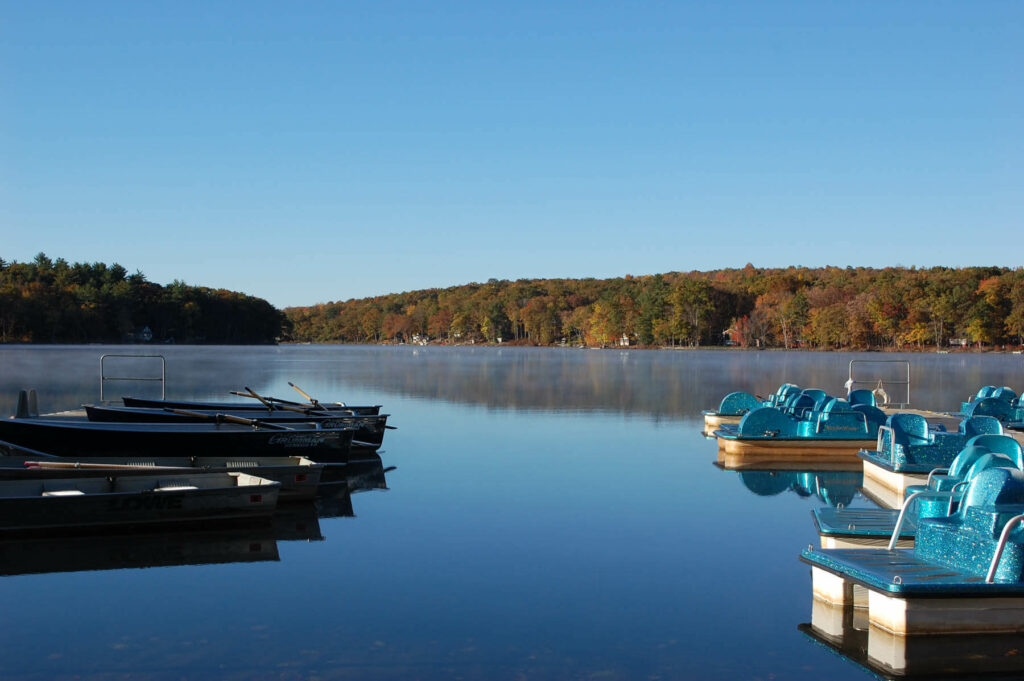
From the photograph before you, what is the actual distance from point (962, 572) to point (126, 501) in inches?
334

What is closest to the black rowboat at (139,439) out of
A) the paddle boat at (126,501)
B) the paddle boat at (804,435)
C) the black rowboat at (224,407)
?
the paddle boat at (126,501)

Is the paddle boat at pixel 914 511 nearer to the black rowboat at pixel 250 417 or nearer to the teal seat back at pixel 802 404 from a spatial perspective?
the black rowboat at pixel 250 417

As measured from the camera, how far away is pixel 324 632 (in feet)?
24.6

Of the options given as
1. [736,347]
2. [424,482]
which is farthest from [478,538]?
[736,347]

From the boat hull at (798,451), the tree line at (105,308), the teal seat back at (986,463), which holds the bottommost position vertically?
the boat hull at (798,451)

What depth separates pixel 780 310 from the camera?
436ft

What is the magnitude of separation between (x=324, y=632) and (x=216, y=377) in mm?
42822

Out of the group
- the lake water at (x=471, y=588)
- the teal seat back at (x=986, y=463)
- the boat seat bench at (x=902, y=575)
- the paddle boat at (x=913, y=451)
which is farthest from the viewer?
the paddle boat at (x=913, y=451)

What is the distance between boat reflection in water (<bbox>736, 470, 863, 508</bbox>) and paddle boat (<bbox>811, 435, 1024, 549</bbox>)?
4527mm

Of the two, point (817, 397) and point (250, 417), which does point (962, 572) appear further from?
point (817, 397)

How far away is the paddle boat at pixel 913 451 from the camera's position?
41.5ft

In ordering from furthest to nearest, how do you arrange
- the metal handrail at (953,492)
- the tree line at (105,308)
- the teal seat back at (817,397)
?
the tree line at (105,308) < the teal seat back at (817,397) < the metal handrail at (953,492)

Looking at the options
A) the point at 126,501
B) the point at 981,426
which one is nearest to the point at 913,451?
the point at 981,426

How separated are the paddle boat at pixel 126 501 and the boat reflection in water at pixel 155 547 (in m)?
0.13
